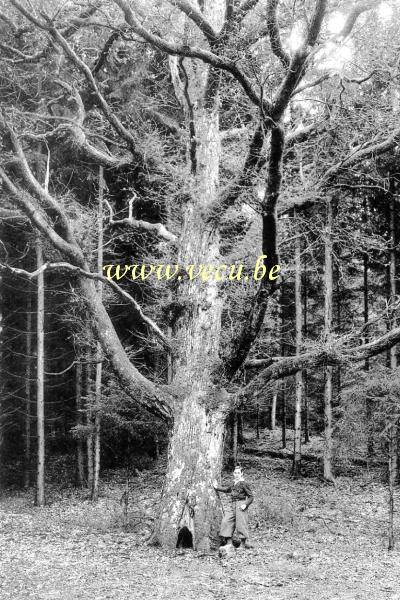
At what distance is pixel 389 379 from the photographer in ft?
35.0

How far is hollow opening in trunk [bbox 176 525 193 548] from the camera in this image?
892 centimetres

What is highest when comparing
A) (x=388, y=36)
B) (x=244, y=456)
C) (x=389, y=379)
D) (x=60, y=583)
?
(x=388, y=36)

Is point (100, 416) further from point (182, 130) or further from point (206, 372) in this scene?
point (182, 130)

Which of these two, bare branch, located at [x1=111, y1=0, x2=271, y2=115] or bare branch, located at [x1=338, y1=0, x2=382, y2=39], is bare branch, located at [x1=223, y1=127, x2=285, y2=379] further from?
bare branch, located at [x1=338, y1=0, x2=382, y2=39]

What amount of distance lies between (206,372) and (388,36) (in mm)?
6435

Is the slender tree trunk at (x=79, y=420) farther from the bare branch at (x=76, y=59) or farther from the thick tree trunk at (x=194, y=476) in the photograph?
the bare branch at (x=76, y=59)

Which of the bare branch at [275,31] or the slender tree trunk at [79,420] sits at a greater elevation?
the bare branch at [275,31]

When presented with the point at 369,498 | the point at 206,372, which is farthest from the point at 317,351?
the point at 369,498

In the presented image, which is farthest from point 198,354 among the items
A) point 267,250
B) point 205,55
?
point 205,55

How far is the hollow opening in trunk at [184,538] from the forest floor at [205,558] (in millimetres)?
234

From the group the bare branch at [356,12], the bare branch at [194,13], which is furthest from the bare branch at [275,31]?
the bare branch at [356,12]

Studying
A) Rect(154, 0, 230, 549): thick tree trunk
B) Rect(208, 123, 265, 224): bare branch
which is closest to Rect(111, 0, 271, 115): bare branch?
Rect(208, 123, 265, 224): bare branch

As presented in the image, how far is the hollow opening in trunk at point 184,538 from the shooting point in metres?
8.92

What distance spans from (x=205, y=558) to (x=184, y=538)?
23.5 inches
